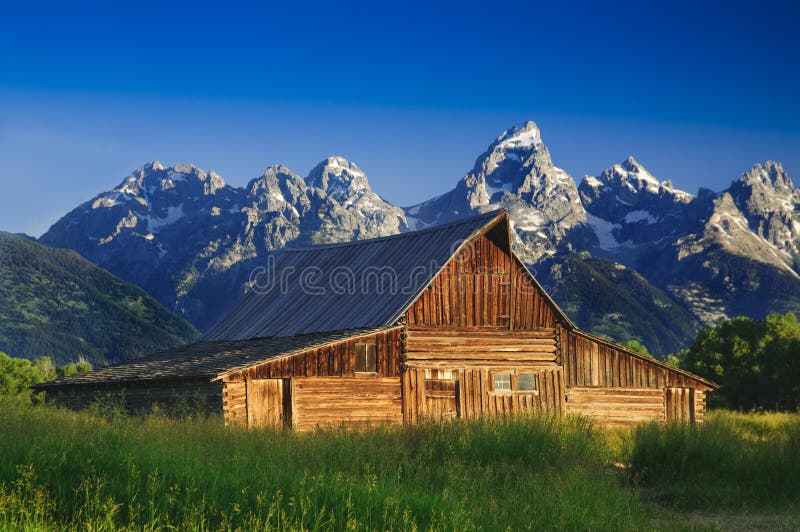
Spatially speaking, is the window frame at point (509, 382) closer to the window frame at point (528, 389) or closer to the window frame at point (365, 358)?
the window frame at point (528, 389)

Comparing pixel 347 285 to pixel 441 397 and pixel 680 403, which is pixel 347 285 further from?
pixel 680 403

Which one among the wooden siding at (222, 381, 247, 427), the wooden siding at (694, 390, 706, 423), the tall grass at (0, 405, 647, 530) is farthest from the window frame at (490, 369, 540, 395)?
the tall grass at (0, 405, 647, 530)

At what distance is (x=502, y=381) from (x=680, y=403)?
315 inches

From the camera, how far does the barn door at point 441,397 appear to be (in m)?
33.4

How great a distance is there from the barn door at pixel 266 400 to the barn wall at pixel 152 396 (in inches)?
37.7

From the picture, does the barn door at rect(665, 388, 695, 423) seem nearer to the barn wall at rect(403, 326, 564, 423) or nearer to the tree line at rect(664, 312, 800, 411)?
the barn wall at rect(403, 326, 564, 423)

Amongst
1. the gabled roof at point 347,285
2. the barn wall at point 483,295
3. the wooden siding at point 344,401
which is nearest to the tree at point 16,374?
the gabled roof at point 347,285

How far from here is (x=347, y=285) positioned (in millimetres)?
37781

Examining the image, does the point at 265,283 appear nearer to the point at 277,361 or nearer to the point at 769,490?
the point at 277,361

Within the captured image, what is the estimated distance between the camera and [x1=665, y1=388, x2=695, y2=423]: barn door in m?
38.0

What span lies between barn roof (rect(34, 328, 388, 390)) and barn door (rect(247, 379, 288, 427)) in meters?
0.80

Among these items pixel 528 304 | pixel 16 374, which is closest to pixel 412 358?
pixel 528 304

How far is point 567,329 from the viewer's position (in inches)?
1437

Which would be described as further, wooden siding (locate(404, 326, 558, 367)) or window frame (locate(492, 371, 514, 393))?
window frame (locate(492, 371, 514, 393))
